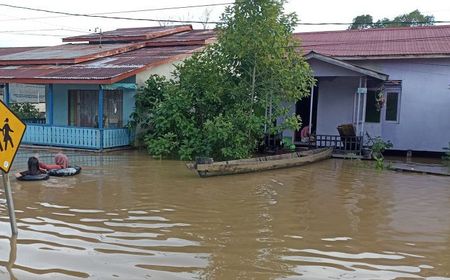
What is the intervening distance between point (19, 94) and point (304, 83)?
19.7 meters

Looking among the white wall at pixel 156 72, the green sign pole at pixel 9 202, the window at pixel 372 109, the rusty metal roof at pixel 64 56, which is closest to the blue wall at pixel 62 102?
the rusty metal roof at pixel 64 56

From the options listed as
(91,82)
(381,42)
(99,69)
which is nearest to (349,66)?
(381,42)

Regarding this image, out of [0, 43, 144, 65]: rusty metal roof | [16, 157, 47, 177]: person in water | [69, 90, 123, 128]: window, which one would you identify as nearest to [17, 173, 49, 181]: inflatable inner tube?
[16, 157, 47, 177]: person in water

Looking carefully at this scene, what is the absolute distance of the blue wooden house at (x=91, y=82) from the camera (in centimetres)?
1684

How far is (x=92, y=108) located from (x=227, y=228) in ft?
44.2

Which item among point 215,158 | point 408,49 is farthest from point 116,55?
point 408,49

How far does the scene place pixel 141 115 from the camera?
1781 centimetres

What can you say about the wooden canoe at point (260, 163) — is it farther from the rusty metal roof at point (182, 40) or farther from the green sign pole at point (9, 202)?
the rusty metal roof at point (182, 40)

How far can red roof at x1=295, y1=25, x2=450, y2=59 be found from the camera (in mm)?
17078

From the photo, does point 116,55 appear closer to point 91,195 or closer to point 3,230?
point 91,195

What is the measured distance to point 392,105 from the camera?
17.4 meters

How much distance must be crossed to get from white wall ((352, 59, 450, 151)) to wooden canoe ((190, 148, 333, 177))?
3.38 m

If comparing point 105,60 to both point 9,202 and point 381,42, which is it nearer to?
point 381,42

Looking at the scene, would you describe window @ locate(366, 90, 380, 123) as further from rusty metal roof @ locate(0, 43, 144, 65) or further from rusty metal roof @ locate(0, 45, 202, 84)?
rusty metal roof @ locate(0, 43, 144, 65)
